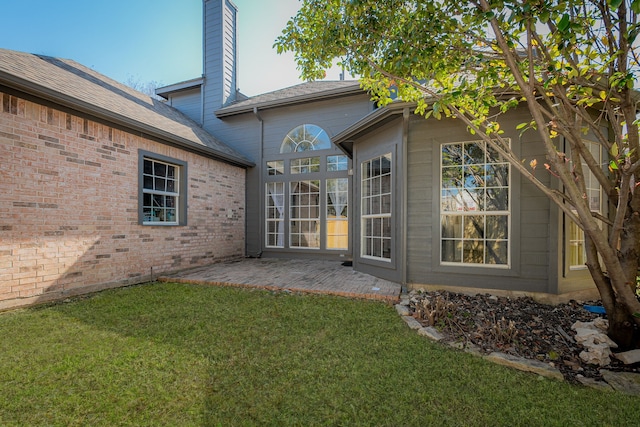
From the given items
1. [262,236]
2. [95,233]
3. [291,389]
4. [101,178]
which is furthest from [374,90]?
[262,236]

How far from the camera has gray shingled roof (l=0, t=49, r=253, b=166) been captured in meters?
3.90

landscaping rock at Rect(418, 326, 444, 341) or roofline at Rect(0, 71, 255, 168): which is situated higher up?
roofline at Rect(0, 71, 255, 168)

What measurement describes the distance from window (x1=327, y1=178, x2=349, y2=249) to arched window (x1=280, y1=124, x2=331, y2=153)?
3.73 feet

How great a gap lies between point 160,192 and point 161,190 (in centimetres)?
10

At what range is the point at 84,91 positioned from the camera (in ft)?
16.2

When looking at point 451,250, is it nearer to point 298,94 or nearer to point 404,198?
point 404,198

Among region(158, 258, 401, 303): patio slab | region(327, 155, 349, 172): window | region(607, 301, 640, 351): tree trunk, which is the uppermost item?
region(327, 155, 349, 172): window

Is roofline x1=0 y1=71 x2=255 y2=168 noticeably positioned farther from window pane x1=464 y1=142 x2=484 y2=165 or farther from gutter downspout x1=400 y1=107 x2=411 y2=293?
window pane x1=464 y1=142 x2=484 y2=165

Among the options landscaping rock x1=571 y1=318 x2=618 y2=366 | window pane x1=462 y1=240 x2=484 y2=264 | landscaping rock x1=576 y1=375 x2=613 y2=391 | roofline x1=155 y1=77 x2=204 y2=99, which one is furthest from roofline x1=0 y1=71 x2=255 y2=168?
landscaping rock x1=571 y1=318 x2=618 y2=366

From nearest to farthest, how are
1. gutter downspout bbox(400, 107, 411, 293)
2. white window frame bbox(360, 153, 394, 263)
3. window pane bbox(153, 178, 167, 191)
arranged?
1. gutter downspout bbox(400, 107, 411, 293)
2. white window frame bbox(360, 153, 394, 263)
3. window pane bbox(153, 178, 167, 191)

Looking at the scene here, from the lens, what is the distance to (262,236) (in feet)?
27.4

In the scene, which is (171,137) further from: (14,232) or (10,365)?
(10,365)

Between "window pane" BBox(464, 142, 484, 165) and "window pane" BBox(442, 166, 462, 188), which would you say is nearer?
"window pane" BBox(464, 142, 484, 165)

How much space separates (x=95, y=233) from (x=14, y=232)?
99 cm
